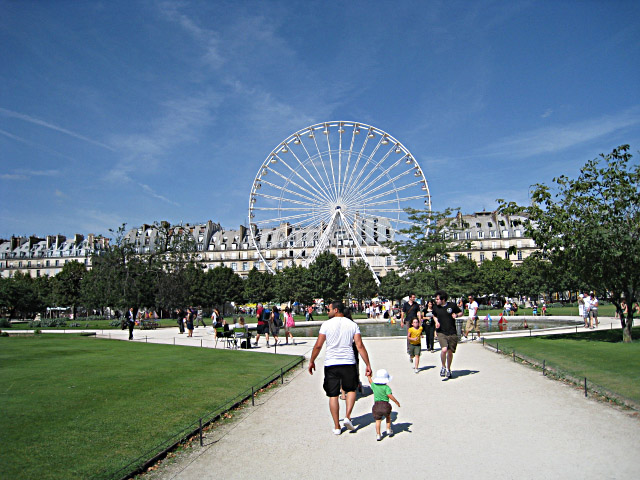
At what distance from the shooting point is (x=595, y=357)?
1533 cm

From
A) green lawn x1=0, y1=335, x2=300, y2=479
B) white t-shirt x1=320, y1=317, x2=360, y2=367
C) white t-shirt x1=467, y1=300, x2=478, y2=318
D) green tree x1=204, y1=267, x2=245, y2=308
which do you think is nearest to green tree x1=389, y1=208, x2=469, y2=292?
white t-shirt x1=467, y1=300, x2=478, y2=318

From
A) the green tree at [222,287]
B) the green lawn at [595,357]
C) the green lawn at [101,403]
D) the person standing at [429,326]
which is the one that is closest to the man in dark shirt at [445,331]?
the green lawn at [595,357]

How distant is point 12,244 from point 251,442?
138846mm

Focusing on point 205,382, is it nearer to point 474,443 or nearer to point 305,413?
point 305,413

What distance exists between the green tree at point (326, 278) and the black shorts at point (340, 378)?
55.4m

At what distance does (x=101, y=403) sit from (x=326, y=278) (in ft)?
180

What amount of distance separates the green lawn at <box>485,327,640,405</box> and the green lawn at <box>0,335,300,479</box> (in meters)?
7.88

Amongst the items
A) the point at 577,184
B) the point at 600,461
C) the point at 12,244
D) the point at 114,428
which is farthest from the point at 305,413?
the point at 12,244

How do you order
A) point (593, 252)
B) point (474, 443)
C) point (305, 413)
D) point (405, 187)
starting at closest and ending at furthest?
point (474, 443), point (305, 413), point (593, 252), point (405, 187)

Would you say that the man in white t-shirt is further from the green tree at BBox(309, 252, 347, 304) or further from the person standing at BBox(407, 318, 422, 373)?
the green tree at BBox(309, 252, 347, 304)

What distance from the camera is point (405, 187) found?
53.7m

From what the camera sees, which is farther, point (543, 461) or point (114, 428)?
point (114, 428)

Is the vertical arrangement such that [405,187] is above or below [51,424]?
above

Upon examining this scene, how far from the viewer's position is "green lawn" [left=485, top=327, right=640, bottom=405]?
445 inches
